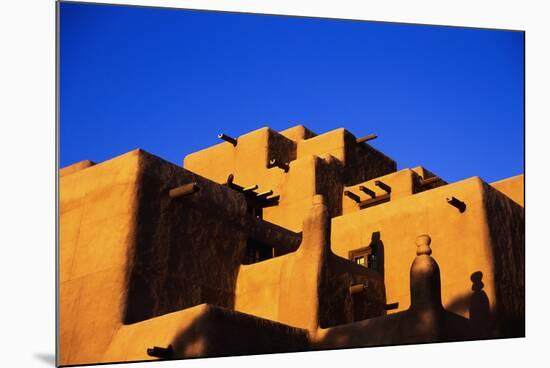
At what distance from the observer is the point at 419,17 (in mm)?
18906

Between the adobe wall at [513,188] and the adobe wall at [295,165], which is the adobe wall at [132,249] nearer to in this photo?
the adobe wall at [295,165]

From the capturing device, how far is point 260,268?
21.2m

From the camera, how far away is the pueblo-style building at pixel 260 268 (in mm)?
17672

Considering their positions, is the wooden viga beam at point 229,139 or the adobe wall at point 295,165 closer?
the adobe wall at point 295,165

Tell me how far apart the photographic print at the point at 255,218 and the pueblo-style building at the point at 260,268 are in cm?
3

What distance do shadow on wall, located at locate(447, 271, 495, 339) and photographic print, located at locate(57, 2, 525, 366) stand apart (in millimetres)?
29

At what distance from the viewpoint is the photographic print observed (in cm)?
1736

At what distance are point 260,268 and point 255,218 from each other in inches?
58.6

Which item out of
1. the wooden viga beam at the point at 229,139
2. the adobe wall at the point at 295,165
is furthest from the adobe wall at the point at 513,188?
the wooden viga beam at the point at 229,139

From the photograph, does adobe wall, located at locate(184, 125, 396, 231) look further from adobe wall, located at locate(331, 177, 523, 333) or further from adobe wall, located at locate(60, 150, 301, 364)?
adobe wall, located at locate(60, 150, 301, 364)

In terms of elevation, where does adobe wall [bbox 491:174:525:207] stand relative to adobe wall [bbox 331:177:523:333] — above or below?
above

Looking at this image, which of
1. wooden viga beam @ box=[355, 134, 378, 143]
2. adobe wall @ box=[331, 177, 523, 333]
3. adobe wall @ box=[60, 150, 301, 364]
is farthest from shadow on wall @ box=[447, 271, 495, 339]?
wooden viga beam @ box=[355, 134, 378, 143]

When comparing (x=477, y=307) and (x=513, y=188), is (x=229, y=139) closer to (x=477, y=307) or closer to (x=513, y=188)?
(x=513, y=188)
